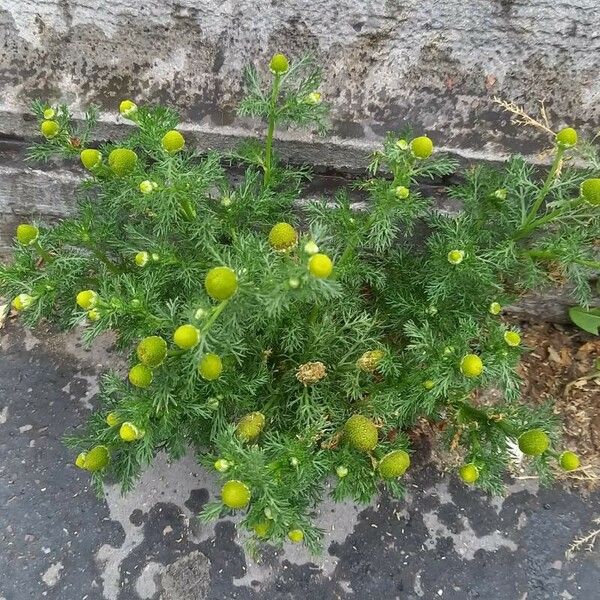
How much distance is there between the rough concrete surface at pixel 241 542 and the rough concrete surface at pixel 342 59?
1.22 m

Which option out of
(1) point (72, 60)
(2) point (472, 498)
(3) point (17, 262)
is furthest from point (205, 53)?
(2) point (472, 498)

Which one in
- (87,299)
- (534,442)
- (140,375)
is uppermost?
(87,299)

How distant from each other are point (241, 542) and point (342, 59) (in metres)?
1.64

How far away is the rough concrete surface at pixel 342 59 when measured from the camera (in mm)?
1825

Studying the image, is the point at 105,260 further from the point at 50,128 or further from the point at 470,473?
the point at 470,473

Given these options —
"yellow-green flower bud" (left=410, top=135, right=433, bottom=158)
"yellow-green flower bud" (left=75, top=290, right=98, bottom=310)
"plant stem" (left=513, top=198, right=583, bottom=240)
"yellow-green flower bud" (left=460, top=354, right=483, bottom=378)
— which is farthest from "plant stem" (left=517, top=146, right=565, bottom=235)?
"yellow-green flower bud" (left=75, top=290, right=98, bottom=310)

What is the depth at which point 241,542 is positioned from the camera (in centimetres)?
212

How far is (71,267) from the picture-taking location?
6.09 feet

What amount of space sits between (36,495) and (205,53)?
1.63 meters

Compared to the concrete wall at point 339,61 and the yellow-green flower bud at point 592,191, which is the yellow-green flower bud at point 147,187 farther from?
the yellow-green flower bud at point 592,191

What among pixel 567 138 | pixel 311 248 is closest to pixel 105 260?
pixel 311 248

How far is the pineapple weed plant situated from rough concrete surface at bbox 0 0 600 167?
12cm

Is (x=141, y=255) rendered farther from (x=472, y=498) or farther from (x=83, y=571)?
(x=472, y=498)

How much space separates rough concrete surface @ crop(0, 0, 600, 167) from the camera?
1825 mm
